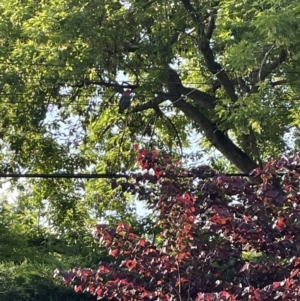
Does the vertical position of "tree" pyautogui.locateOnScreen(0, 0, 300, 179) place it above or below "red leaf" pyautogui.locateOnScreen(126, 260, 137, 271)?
above

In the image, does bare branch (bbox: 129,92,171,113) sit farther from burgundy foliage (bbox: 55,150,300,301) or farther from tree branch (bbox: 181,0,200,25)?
burgundy foliage (bbox: 55,150,300,301)

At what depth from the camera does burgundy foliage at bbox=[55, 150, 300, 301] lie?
207 inches

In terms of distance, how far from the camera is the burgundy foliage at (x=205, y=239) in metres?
5.25

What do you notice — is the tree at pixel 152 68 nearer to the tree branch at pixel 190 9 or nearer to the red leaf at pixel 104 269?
the tree branch at pixel 190 9

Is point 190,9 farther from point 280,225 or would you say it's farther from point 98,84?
point 280,225

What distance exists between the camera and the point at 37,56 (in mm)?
9820

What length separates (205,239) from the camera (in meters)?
5.51

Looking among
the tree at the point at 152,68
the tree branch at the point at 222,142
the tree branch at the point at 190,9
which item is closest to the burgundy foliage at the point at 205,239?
the tree at the point at 152,68

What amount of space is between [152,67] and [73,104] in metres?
2.74

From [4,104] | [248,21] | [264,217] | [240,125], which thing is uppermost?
[4,104]

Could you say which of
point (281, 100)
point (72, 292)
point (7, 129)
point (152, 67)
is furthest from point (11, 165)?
point (72, 292)

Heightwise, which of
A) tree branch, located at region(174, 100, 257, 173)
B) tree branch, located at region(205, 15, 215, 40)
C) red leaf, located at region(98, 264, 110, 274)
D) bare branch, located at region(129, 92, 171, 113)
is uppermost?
bare branch, located at region(129, 92, 171, 113)

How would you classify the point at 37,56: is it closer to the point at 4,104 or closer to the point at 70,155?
the point at 4,104

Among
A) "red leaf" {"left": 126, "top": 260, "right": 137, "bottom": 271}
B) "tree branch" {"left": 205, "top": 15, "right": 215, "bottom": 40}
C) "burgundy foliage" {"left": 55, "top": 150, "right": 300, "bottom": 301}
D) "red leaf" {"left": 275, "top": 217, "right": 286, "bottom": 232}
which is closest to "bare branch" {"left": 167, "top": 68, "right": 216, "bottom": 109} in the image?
"tree branch" {"left": 205, "top": 15, "right": 215, "bottom": 40}
